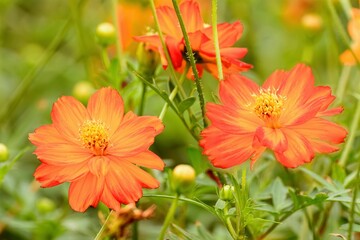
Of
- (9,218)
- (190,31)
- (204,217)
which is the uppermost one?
(190,31)

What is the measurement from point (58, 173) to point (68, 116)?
9 centimetres

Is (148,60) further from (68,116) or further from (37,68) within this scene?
(37,68)

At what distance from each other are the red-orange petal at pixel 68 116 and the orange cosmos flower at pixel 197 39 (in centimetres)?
10

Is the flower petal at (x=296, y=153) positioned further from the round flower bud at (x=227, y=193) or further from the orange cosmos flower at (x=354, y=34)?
the orange cosmos flower at (x=354, y=34)

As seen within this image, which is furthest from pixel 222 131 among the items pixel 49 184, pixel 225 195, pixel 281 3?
pixel 281 3

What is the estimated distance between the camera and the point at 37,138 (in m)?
0.74

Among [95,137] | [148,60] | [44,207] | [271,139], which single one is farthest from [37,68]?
[271,139]

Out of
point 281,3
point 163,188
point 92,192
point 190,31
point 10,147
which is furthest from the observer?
point 281,3

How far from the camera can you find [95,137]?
2.47 ft

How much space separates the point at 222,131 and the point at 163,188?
257 millimetres

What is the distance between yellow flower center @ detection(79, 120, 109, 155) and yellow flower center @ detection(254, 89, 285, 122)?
148mm

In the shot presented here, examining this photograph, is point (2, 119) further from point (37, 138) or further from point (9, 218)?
point (37, 138)

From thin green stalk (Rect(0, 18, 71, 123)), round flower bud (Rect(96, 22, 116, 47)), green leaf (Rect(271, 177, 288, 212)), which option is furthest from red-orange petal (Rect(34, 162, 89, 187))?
thin green stalk (Rect(0, 18, 71, 123))

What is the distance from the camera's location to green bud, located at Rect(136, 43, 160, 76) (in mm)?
874
